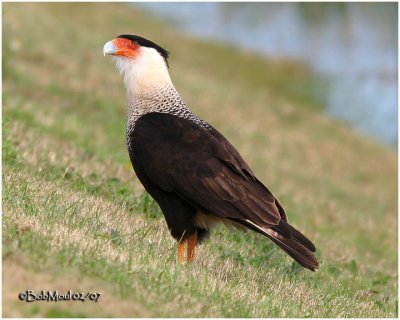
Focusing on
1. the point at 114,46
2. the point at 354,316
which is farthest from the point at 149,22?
the point at 354,316

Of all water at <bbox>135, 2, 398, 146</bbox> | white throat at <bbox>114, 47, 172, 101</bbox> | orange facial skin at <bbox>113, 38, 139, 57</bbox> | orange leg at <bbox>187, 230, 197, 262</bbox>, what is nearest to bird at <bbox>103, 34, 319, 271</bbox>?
orange leg at <bbox>187, 230, 197, 262</bbox>

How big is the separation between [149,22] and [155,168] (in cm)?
2202

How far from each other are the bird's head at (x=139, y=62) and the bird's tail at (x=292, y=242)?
1.63m

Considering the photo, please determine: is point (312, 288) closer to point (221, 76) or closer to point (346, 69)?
point (221, 76)

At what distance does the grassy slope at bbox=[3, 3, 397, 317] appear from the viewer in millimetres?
4914

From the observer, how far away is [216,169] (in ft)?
20.1

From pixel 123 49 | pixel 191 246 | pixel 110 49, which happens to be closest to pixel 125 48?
pixel 123 49

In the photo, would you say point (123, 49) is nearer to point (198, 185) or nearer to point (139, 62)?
point (139, 62)

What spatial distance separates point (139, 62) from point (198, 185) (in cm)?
147

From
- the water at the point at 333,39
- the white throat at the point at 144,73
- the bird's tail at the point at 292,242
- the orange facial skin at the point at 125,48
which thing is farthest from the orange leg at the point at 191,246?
the water at the point at 333,39

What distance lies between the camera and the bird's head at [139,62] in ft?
22.5

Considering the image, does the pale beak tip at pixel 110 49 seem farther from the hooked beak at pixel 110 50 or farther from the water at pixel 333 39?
the water at pixel 333 39

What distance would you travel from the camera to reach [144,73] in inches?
271

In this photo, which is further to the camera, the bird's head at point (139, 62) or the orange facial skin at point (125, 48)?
the orange facial skin at point (125, 48)
